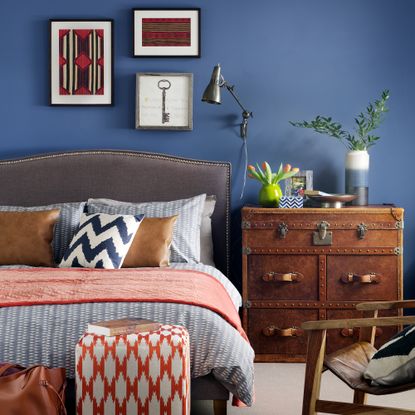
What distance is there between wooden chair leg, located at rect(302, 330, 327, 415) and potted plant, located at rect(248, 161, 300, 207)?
73.5 inches

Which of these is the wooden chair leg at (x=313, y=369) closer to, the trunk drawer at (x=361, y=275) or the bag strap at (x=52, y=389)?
the bag strap at (x=52, y=389)

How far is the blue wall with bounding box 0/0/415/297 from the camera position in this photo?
185 inches

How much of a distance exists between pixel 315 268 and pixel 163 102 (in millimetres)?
1448

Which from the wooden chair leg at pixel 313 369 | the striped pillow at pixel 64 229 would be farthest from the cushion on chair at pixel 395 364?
the striped pillow at pixel 64 229

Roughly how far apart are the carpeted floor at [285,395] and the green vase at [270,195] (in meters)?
0.96

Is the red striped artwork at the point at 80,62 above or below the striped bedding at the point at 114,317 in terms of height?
above

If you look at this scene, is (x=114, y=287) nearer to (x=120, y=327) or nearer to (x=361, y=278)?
(x=120, y=327)

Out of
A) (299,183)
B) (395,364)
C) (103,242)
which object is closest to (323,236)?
(299,183)

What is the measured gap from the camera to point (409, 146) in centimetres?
472

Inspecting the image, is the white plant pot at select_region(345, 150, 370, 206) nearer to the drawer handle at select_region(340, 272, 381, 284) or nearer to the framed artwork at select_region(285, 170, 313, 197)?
the framed artwork at select_region(285, 170, 313, 197)

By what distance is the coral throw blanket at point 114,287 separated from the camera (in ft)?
9.91

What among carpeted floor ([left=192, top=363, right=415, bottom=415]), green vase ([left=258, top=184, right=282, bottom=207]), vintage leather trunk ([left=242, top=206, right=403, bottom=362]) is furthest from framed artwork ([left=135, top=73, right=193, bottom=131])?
carpeted floor ([left=192, top=363, right=415, bottom=415])

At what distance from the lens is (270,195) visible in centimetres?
442

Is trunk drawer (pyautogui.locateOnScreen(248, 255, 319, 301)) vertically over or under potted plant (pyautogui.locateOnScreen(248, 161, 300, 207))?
under
